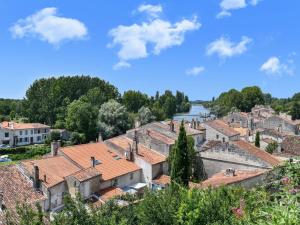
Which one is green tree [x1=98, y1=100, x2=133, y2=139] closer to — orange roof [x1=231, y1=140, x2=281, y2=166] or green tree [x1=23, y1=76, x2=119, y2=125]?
green tree [x1=23, y1=76, x2=119, y2=125]

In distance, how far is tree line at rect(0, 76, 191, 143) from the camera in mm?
79125

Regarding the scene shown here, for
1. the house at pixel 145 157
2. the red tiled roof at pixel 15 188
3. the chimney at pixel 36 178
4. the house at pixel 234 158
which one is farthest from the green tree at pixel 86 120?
the chimney at pixel 36 178

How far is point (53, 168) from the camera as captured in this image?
3588 cm

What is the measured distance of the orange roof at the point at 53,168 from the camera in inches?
1308

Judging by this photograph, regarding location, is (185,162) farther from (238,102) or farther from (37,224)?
(238,102)

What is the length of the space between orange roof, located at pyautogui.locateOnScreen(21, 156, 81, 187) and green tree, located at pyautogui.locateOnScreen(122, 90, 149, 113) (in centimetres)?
7473

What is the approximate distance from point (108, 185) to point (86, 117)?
4378 centimetres

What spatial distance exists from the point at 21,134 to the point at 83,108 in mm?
16404

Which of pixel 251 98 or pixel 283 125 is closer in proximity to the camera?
pixel 283 125

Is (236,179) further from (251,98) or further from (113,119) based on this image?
(251,98)

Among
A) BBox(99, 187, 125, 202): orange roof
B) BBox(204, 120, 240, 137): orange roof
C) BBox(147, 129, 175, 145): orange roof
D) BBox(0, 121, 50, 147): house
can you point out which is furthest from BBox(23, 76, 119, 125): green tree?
BBox(99, 187, 125, 202): orange roof

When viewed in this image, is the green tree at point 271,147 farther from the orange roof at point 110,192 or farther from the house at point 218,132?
the orange roof at point 110,192

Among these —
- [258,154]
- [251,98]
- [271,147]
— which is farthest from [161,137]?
[251,98]

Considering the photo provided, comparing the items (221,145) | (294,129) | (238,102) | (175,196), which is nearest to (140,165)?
(221,145)
